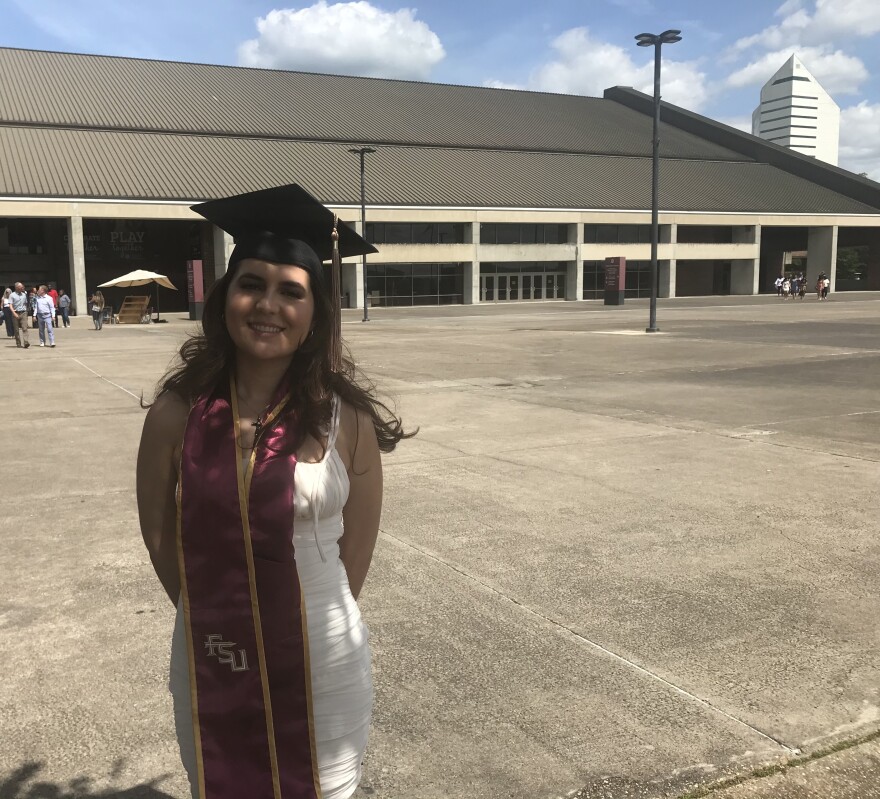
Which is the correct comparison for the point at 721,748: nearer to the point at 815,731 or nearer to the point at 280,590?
the point at 815,731

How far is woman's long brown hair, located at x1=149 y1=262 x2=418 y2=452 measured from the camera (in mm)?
1979

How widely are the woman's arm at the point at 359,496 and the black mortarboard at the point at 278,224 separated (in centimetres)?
40

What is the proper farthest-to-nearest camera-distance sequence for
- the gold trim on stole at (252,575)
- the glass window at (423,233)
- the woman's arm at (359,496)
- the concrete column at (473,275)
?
the concrete column at (473,275) < the glass window at (423,233) < the woman's arm at (359,496) < the gold trim on stole at (252,575)

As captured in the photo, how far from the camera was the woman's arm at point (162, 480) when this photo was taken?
6.40ft

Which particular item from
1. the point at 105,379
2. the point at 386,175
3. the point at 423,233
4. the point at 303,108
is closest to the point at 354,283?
the point at 423,233

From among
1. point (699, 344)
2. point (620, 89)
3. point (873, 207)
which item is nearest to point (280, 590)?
point (699, 344)

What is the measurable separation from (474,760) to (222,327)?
181 cm

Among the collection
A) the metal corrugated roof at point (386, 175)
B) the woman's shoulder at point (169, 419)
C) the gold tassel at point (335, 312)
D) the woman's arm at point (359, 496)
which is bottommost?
the woman's arm at point (359, 496)

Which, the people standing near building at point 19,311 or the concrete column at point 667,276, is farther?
the concrete column at point 667,276

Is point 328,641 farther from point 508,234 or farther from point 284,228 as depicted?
point 508,234

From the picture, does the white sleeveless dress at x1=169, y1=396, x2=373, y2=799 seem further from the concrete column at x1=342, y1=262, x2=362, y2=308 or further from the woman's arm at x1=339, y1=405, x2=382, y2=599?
the concrete column at x1=342, y1=262, x2=362, y2=308

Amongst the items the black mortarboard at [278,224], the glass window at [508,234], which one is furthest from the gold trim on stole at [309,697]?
the glass window at [508,234]

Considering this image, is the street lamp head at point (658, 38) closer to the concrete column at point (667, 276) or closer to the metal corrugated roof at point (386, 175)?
the metal corrugated roof at point (386, 175)

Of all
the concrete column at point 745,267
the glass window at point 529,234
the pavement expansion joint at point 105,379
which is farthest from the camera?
the concrete column at point 745,267
